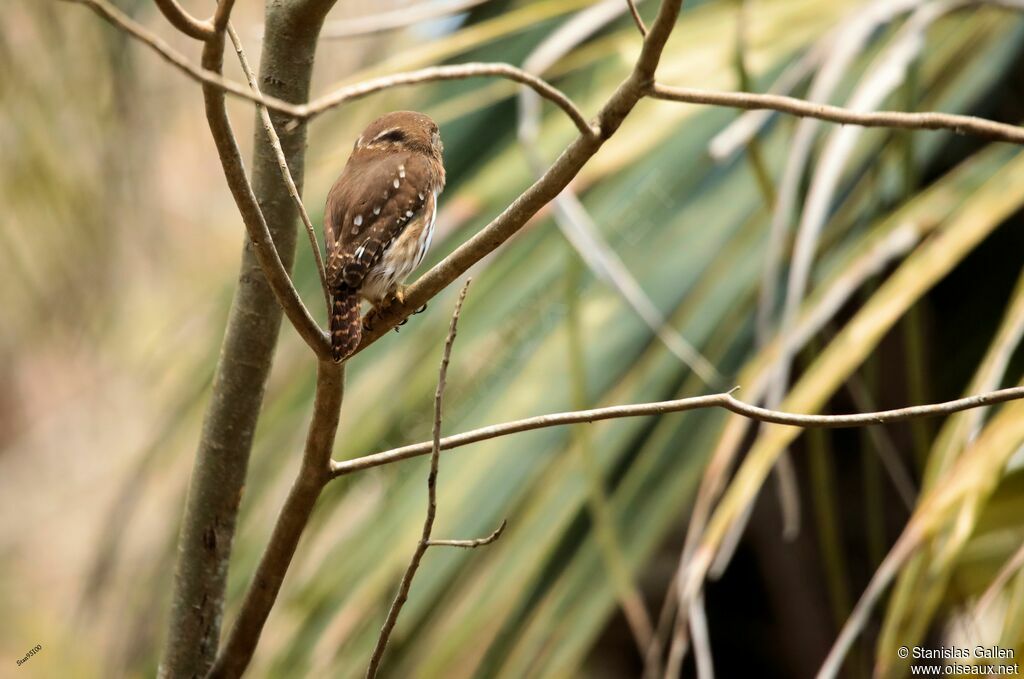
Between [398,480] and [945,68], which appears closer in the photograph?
[398,480]

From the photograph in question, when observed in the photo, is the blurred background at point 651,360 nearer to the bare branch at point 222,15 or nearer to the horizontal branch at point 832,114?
the horizontal branch at point 832,114

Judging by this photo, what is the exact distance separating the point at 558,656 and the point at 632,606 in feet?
0.49

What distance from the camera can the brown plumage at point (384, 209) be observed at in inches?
62.7

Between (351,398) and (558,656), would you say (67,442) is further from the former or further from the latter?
(558,656)

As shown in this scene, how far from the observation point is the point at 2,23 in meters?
2.67

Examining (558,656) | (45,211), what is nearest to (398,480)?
(558,656)

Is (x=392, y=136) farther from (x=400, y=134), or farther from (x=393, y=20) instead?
(x=393, y=20)

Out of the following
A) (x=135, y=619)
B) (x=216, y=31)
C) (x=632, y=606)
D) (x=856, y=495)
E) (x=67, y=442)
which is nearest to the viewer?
(x=216, y=31)

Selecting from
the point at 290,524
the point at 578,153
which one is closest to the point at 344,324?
the point at 290,524

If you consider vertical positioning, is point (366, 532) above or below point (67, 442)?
above

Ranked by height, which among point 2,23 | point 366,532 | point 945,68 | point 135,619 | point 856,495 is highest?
point 2,23

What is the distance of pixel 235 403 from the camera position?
1.22m

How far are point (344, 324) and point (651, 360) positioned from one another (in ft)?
2.13

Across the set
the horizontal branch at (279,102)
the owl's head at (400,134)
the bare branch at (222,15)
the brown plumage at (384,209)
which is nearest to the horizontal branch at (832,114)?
the horizontal branch at (279,102)
